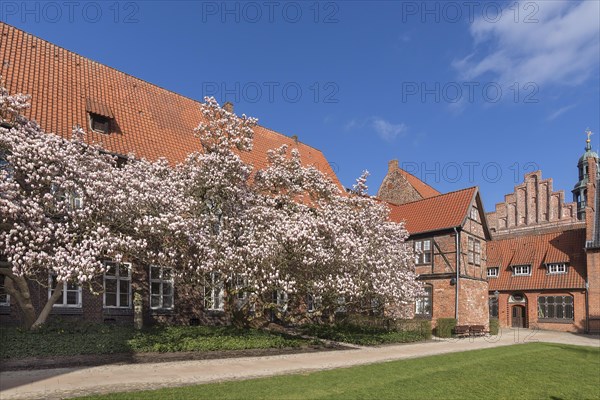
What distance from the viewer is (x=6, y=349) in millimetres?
11461

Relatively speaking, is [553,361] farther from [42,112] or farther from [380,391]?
[42,112]

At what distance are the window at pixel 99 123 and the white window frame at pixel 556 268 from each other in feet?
107

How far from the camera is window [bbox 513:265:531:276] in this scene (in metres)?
36.8

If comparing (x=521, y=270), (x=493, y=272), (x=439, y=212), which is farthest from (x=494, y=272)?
(x=439, y=212)

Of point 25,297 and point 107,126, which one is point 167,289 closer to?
point 25,297

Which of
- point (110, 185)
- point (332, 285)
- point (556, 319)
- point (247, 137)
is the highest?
point (247, 137)

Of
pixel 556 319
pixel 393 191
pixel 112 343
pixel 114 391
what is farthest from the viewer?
pixel 393 191

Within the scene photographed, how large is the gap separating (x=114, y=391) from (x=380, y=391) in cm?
536

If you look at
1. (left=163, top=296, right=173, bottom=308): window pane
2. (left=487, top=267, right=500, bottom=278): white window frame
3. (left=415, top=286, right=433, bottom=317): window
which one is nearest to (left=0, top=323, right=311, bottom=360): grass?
(left=163, top=296, right=173, bottom=308): window pane

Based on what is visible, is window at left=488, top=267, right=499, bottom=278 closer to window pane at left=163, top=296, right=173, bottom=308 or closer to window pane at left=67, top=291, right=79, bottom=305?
window pane at left=163, top=296, right=173, bottom=308

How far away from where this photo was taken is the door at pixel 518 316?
36.4 metres

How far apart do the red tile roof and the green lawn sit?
2014 cm

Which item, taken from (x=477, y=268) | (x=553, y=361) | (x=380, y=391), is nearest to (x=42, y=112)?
(x=380, y=391)

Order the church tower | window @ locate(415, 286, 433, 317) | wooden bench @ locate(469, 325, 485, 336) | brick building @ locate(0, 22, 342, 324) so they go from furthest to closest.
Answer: the church tower
window @ locate(415, 286, 433, 317)
wooden bench @ locate(469, 325, 485, 336)
brick building @ locate(0, 22, 342, 324)
